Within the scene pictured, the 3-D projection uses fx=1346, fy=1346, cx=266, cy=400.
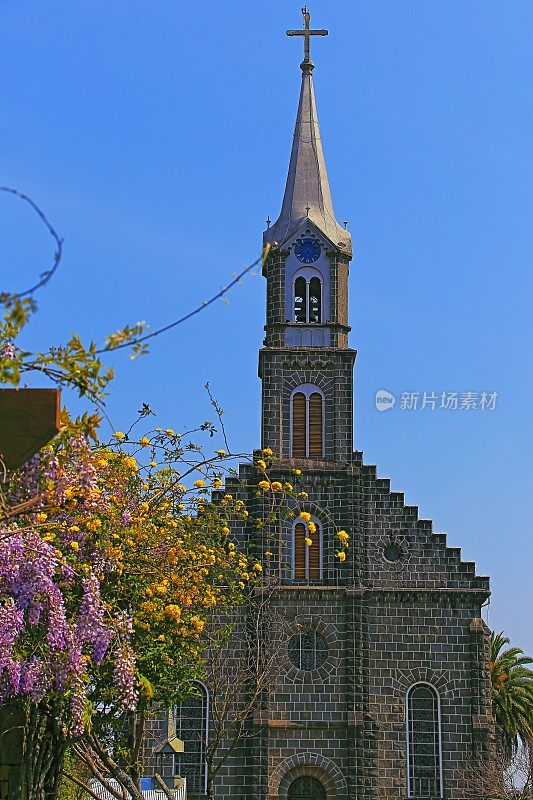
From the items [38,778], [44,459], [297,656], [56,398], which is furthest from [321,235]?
[56,398]

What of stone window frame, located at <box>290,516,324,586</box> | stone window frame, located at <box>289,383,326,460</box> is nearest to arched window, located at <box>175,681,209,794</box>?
stone window frame, located at <box>290,516,324,586</box>

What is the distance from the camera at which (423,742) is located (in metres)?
38.3

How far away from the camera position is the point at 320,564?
3969cm

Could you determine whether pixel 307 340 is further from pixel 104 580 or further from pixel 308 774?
pixel 104 580

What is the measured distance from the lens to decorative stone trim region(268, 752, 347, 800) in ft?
124

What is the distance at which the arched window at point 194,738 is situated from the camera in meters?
38.0

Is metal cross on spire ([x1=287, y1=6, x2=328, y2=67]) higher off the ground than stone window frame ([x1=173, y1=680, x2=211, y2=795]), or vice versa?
metal cross on spire ([x1=287, y1=6, x2=328, y2=67])

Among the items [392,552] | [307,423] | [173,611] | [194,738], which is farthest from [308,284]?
[173,611]

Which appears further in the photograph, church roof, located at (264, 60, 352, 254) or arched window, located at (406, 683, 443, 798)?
church roof, located at (264, 60, 352, 254)

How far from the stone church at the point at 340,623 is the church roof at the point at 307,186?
0.99 metres

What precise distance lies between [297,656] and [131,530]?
76.6 feet

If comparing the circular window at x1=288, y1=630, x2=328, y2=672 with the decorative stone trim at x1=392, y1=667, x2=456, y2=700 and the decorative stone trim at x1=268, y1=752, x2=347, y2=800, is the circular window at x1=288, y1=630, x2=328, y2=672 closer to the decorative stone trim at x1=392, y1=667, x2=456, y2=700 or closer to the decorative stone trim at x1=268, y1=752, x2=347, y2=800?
the decorative stone trim at x1=392, y1=667, x2=456, y2=700

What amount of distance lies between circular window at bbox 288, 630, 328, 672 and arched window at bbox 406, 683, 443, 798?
2759 millimetres

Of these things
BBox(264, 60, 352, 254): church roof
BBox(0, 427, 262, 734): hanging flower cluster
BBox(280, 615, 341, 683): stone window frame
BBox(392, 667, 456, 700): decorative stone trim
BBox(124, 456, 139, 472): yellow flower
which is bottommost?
BBox(0, 427, 262, 734): hanging flower cluster
